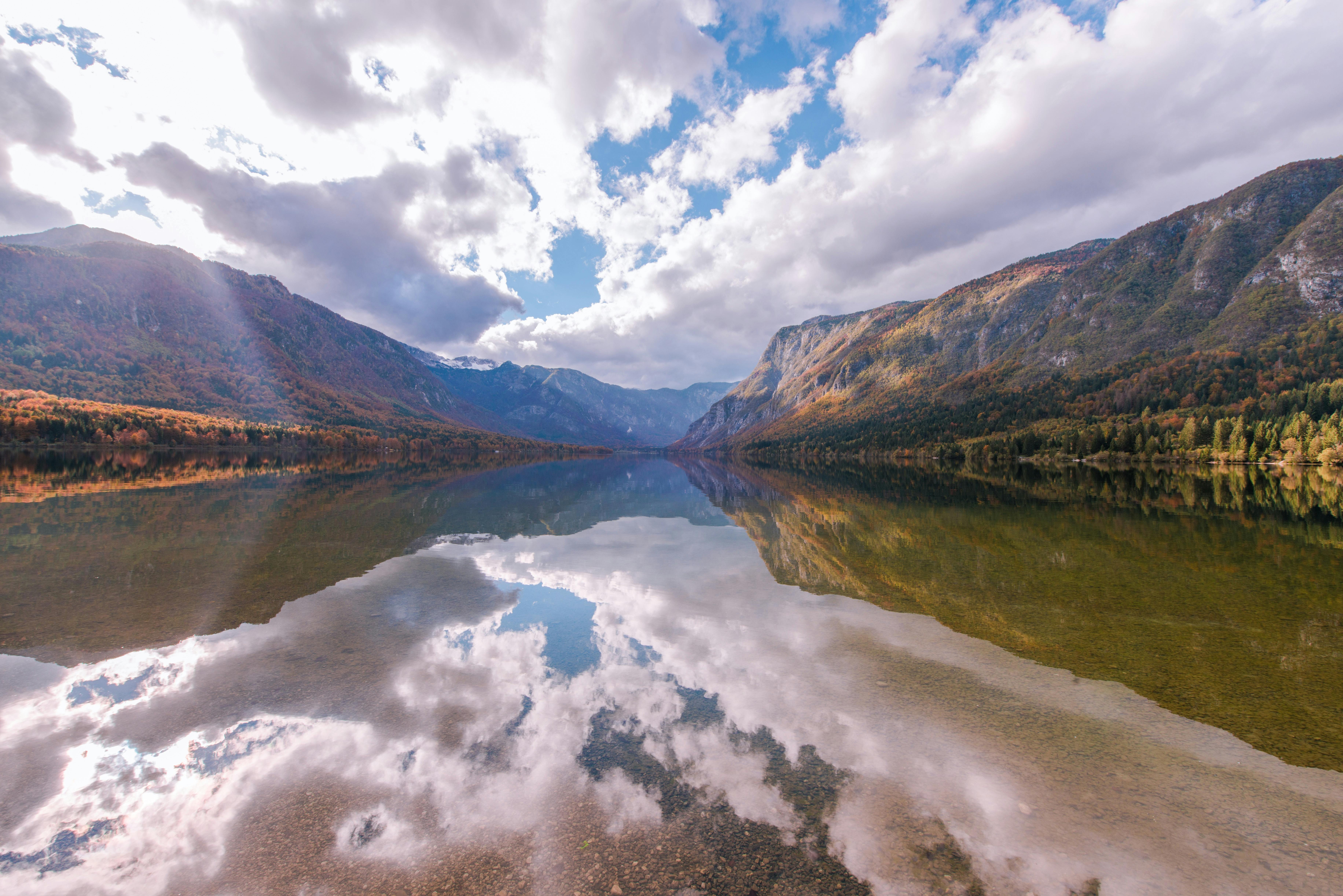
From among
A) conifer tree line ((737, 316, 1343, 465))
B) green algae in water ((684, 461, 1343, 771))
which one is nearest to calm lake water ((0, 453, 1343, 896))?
green algae in water ((684, 461, 1343, 771))

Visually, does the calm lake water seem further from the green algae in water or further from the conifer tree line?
the conifer tree line

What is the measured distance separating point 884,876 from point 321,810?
5938 mm

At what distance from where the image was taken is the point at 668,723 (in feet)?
26.3

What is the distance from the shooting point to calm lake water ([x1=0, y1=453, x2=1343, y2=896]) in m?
A: 5.03

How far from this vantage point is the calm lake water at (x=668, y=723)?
503 cm

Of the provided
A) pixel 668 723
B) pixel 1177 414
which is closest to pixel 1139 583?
pixel 668 723

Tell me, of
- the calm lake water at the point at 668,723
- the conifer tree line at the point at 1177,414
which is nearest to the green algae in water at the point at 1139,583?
the calm lake water at the point at 668,723

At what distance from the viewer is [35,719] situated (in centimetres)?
757

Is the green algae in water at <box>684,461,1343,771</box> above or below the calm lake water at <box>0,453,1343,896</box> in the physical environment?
below

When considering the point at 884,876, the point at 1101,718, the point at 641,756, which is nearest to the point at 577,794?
the point at 641,756

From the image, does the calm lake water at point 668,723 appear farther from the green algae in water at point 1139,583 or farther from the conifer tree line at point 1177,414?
the conifer tree line at point 1177,414

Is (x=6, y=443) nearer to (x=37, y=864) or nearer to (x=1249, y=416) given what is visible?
(x=37, y=864)

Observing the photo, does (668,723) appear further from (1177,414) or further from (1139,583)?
(1177,414)

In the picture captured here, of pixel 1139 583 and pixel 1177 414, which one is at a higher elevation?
pixel 1177 414
